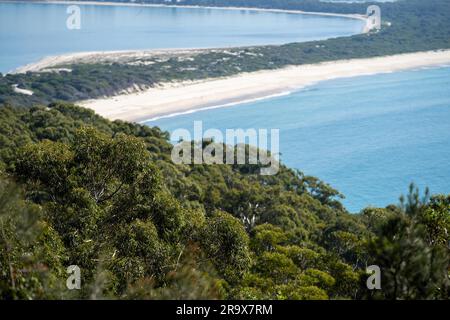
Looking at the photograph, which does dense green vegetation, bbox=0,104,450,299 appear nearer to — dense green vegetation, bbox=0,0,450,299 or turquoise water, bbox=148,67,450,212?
dense green vegetation, bbox=0,0,450,299

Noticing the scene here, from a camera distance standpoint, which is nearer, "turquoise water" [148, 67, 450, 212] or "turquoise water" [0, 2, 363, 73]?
"turquoise water" [148, 67, 450, 212]

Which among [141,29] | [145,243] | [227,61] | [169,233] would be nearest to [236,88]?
[227,61]

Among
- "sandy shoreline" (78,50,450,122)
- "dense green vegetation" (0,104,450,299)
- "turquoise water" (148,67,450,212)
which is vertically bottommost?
"turquoise water" (148,67,450,212)

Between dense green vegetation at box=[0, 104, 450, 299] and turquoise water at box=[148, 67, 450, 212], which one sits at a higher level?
dense green vegetation at box=[0, 104, 450, 299]

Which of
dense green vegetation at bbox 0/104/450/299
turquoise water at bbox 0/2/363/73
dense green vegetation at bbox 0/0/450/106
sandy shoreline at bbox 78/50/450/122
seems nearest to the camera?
dense green vegetation at bbox 0/104/450/299

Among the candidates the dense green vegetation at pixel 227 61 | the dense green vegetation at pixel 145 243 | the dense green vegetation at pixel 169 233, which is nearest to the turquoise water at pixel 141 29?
the dense green vegetation at pixel 227 61

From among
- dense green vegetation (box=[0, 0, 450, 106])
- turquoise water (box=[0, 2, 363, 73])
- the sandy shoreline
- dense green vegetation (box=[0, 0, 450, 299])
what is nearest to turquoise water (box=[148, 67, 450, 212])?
the sandy shoreline

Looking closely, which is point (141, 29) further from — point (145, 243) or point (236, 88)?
point (145, 243)

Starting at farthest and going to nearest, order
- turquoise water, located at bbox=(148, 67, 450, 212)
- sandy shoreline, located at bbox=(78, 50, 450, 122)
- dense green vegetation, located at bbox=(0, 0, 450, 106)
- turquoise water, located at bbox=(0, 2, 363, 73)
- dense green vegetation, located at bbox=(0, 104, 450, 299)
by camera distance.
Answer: turquoise water, located at bbox=(0, 2, 363, 73), dense green vegetation, located at bbox=(0, 0, 450, 106), sandy shoreline, located at bbox=(78, 50, 450, 122), turquoise water, located at bbox=(148, 67, 450, 212), dense green vegetation, located at bbox=(0, 104, 450, 299)
